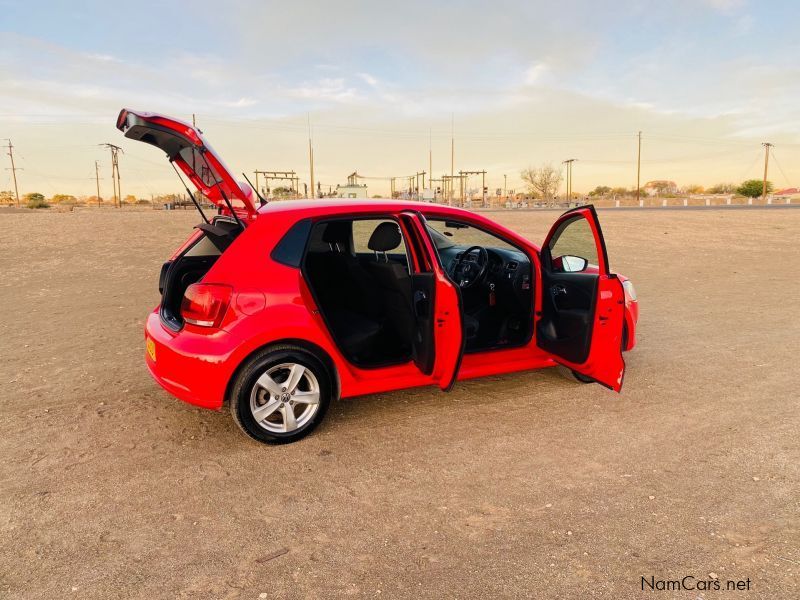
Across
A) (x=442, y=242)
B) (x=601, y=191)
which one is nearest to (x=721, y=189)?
(x=601, y=191)

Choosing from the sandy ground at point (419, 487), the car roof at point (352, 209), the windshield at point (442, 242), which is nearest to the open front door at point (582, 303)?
the sandy ground at point (419, 487)

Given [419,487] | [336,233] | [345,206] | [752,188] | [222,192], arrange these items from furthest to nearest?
[752,188], [336,233], [345,206], [222,192], [419,487]

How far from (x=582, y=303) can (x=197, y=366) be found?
275cm

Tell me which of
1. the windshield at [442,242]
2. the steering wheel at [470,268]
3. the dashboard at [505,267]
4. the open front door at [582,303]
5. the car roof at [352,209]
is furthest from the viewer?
the windshield at [442,242]

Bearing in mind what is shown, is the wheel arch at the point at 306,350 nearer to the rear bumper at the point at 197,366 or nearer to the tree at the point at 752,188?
the rear bumper at the point at 197,366

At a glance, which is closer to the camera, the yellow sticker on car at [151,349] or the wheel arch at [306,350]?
the wheel arch at [306,350]

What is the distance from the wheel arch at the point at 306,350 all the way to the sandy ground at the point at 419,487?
1.11 feet

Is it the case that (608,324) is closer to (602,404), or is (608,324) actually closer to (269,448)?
(602,404)

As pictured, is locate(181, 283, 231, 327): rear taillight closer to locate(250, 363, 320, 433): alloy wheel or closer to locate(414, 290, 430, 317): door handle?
locate(250, 363, 320, 433): alloy wheel

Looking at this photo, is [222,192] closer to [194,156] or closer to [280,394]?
[194,156]

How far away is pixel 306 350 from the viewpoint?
357cm

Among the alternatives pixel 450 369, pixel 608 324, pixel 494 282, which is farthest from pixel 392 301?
pixel 608 324

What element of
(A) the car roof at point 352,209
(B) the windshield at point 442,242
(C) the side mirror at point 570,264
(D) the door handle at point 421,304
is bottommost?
(D) the door handle at point 421,304

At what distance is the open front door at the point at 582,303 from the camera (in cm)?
393
